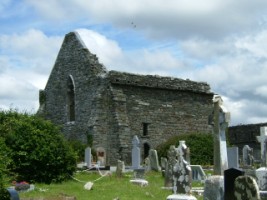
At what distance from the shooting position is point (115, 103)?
34125 mm

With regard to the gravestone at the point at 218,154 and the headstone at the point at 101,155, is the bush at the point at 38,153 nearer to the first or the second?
the gravestone at the point at 218,154

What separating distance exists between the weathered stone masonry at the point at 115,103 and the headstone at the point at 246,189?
24.2m

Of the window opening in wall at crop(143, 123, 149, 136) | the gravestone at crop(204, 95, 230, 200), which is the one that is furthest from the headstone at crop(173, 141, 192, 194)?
the window opening in wall at crop(143, 123, 149, 136)

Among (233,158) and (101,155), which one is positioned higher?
(101,155)

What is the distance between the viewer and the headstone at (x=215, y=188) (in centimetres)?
1182

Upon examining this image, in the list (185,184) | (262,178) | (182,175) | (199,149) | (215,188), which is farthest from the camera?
(199,149)

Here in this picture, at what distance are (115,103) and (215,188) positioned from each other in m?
22.5

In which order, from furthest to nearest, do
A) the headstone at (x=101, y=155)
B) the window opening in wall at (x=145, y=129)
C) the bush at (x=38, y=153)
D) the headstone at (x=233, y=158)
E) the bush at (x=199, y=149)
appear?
1. the window opening in wall at (x=145, y=129)
2. the headstone at (x=101, y=155)
3. the bush at (x=199, y=149)
4. the headstone at (x=233, y=158)
5. the bush at (x=38, y=153)

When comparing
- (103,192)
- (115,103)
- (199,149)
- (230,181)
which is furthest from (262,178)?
(115,103)

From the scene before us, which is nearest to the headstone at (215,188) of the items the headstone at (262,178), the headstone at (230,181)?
the headstone at (230,181)

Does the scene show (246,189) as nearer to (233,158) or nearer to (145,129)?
(233,158)

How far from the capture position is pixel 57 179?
19422mm

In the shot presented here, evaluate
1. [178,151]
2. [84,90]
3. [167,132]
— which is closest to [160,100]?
[167,132]

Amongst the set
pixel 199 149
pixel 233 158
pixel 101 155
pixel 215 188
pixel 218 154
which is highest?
pixel 199 149
